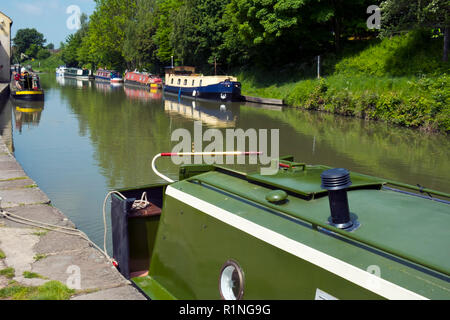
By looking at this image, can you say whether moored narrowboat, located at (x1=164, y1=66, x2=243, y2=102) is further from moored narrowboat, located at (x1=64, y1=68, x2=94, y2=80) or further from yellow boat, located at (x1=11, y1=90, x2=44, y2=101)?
moored narrowboat, located at (x1=64, y1=68, x2=94, y2=80)

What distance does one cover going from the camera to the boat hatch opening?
199 inches

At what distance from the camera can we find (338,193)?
2996 millimetres

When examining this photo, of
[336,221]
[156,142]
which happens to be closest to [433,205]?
[336,221]

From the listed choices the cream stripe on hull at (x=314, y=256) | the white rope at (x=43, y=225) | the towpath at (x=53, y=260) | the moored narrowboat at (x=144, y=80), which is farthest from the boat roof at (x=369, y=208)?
the moored narrowboat at (x=144, y=80)

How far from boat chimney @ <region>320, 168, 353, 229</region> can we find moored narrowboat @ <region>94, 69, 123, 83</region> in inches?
2494

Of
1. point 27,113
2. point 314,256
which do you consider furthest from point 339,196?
point 27,113

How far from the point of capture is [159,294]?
4648 mm

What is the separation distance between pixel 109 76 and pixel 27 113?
43.7 metres

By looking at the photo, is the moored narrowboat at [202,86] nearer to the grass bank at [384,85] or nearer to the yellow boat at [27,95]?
the grass bank at [384,85]

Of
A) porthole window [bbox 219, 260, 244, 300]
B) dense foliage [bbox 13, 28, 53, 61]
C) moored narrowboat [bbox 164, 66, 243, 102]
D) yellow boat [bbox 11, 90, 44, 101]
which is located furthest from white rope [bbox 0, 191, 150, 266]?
dense foliage [bbox 13, 28, 53, 61]

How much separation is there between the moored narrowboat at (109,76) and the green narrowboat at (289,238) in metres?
61.3

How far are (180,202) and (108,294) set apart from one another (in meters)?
1.07

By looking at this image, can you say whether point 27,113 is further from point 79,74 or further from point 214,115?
point 79,74
